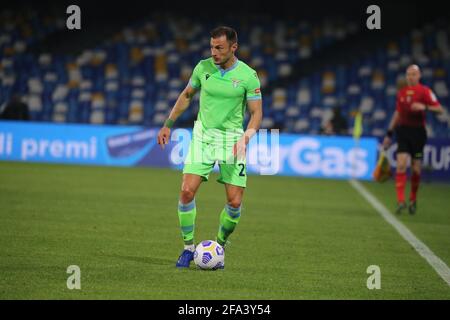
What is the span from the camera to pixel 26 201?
48.7 ft

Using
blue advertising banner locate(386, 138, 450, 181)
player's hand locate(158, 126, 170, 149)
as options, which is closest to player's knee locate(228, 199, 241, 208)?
player's hand locate(158, 126, 170, 149)

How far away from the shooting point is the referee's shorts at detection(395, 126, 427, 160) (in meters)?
15.7

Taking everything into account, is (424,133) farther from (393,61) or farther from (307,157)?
(393,61)

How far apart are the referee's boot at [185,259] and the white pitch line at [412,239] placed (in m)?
2.30

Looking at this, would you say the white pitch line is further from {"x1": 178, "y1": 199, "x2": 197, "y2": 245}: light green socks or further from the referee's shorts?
{"x1": 178, "y1": 199, "x2": 197, "y2": 245}: light green socks

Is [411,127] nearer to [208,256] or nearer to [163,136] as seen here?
[163,136]

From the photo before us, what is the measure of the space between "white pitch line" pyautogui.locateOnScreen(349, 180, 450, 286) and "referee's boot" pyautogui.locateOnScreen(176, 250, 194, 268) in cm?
230

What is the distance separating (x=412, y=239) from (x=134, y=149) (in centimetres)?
1403

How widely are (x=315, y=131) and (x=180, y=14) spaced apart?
7823 millimetres

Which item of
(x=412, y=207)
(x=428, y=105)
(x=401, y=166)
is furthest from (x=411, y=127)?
(x=412, y=207)

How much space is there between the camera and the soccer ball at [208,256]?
8.68m

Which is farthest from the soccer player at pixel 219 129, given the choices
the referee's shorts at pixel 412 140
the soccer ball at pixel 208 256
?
the referee's shorts at pixel 412 140

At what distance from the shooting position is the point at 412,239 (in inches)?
480
